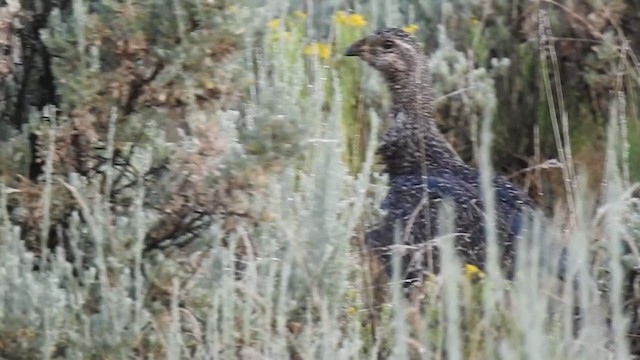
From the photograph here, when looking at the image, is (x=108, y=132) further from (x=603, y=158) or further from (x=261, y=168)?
(x=603, y=158)

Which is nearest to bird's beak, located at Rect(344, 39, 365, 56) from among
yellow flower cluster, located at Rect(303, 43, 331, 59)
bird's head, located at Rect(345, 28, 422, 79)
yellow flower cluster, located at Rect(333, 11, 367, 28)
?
bird's head, located at Rect(345, 28, 422, 79)

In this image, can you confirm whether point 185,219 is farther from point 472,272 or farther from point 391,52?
point 391,52

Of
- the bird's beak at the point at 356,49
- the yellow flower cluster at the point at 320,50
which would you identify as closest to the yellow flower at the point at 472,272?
the bird's beak at the point at 356,49

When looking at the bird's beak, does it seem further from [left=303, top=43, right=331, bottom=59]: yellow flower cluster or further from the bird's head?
[left=303, top=43, right=331, bottom=59]: yellow flower cluster

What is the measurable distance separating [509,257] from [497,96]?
237 cm

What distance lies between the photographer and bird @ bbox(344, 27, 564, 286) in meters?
3.89

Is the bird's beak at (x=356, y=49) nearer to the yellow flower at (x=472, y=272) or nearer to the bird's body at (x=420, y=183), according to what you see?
the bird's body at (x=420, y=183)

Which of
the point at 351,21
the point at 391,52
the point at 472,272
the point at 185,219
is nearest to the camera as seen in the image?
the point at 185,219

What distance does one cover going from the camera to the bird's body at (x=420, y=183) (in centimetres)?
391

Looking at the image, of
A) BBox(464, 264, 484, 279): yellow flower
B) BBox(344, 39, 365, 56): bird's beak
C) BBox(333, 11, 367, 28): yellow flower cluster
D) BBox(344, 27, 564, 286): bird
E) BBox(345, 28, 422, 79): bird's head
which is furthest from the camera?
BBox(333, 11, 367, 28): yellow flower cluster

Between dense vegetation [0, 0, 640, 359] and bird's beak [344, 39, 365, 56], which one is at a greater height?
bird's beak [344, 39, 365, 56]

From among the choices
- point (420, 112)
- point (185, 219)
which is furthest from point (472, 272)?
point (420, 112)

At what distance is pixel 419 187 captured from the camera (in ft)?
13.8

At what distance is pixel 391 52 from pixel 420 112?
0.30m
